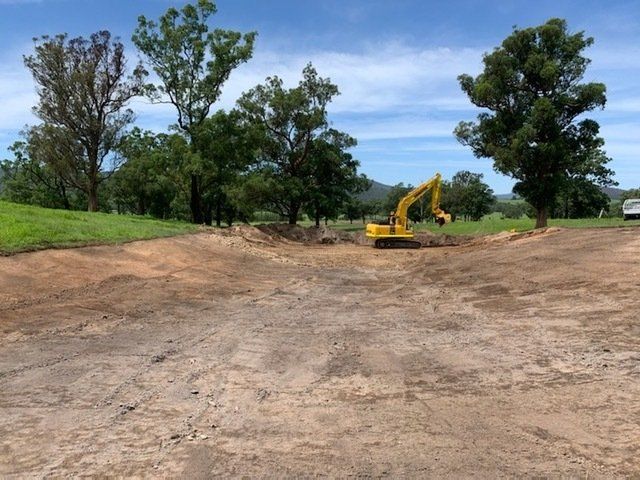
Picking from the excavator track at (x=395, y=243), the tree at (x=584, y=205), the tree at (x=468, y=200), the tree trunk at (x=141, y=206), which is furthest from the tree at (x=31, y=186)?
the tree at (x=468, y=200)

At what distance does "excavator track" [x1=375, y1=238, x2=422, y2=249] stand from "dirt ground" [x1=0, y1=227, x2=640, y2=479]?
19.4 m

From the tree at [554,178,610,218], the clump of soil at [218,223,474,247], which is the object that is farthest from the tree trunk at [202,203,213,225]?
the tree at [554,178,610,218]

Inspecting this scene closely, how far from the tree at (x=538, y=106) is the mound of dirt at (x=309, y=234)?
13.2 meters

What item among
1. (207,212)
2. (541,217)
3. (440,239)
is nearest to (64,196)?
(207,212)

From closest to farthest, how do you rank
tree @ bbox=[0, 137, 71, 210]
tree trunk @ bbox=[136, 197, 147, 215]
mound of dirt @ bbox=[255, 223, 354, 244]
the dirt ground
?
the dirt ground
mound of dirt @ bbox=[255, 223, 354, 244]
tree @ bbox=[0, 137, 71, 210]
tree trunk @ bbox=[136, 197, 147, 215]

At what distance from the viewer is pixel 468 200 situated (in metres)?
97.8

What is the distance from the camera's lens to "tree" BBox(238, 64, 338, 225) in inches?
1690

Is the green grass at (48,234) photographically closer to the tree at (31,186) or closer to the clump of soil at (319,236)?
the clump of soil at (319,236)

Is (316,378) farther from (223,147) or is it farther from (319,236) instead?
(319,236)

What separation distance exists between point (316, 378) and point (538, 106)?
29.1 m

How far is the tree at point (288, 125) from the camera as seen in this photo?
141ft

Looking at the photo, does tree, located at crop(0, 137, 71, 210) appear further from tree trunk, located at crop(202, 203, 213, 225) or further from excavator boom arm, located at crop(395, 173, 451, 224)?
excavator boom arm, located at crop(395, 173, 451, 224)

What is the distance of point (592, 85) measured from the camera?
100ft

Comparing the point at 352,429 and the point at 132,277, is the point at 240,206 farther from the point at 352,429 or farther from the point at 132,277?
the point at 352,429
